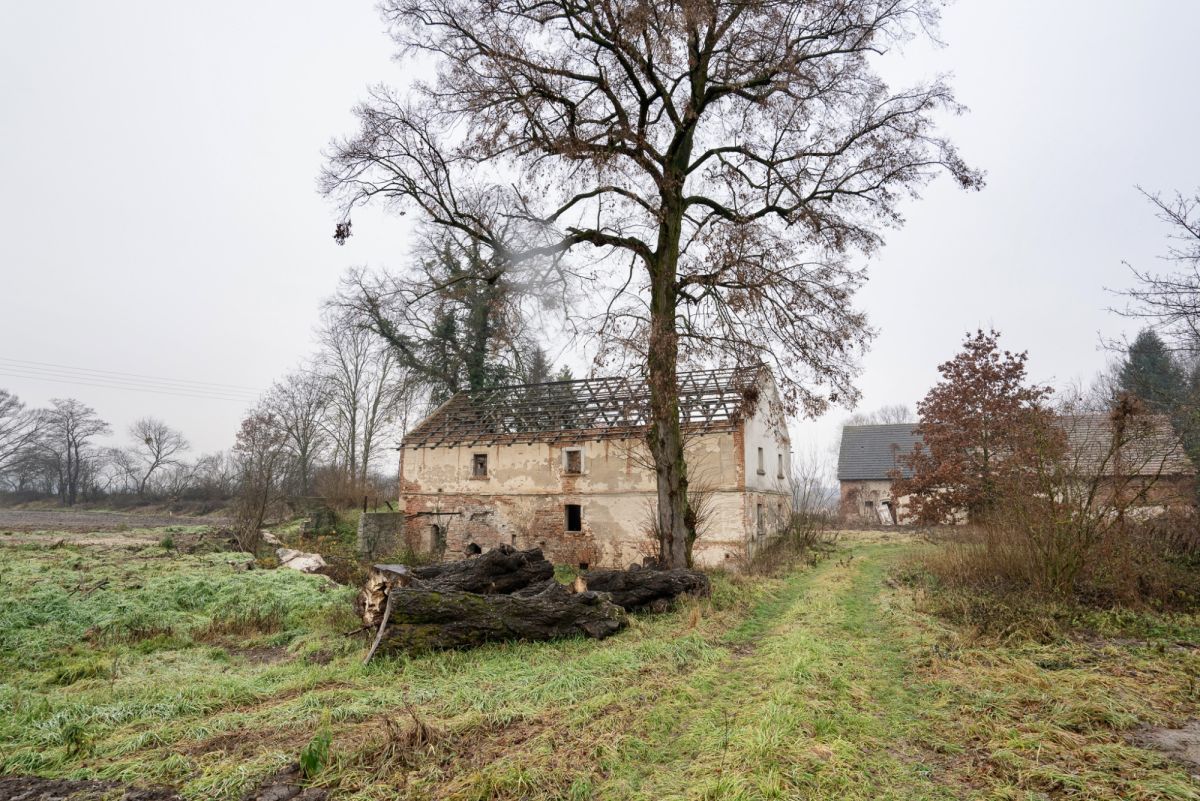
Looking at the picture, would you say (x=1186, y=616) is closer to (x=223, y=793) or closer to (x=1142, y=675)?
(x=1142, y=675)

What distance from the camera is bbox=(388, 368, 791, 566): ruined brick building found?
61.2 feet

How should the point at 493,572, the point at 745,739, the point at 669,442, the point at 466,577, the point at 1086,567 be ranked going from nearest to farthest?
the point at 745,739
the point at 466,577
the point at 493,572
the point at 1086,567
the point at 669,442

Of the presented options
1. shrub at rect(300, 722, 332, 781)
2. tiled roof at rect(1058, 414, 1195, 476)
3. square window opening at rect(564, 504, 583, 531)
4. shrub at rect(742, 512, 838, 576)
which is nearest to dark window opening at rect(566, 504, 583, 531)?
square window opening at rect(564, 504, 583, 531)

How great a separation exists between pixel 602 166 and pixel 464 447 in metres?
13.7

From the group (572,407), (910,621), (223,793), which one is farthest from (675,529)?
(572,407)

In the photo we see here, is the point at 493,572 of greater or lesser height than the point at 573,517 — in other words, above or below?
above

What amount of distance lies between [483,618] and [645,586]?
3387 millimetres

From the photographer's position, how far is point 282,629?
9.53 meters

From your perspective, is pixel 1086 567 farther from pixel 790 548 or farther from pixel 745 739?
pixel 790 548

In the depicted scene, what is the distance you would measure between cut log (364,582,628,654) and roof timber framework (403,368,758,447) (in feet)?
30.5

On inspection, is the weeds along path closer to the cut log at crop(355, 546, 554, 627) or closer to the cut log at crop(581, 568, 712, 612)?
the cut log at crop(581, 568, 712, 612)

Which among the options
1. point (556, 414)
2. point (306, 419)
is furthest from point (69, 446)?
point (556, 414)

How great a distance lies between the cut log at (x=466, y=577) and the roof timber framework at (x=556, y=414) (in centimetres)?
865

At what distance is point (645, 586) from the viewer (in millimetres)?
10305
